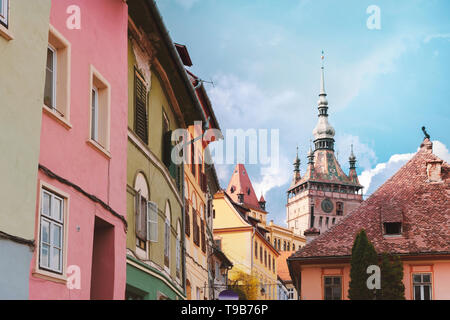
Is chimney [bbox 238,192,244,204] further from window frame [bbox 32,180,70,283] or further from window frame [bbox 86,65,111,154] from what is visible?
window frame [bbox 32,180,70,283]

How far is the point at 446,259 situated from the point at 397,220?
306cm

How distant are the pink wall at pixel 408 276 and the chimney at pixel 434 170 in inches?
223

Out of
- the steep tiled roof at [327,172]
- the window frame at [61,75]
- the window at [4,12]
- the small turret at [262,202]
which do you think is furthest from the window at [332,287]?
the steep tiled roof at [327,172]

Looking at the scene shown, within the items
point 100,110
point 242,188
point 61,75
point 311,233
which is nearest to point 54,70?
point 61,75

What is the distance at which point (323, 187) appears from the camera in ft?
602

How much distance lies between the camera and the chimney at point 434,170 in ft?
128

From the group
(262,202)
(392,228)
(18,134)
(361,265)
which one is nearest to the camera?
(18,134)

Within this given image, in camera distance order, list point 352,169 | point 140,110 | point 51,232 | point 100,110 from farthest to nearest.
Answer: point 352,169 < point 140,110 < point 100,110 < point 51,232

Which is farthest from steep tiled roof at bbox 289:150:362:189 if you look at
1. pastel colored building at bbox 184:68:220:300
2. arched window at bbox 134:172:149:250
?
arched window at bbox 134:172:149:250

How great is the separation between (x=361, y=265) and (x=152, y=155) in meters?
17.8

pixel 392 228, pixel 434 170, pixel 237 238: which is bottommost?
pixel 392 228

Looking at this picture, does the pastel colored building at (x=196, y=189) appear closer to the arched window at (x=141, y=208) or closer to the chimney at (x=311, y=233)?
the arched window at (x=141, y=208)

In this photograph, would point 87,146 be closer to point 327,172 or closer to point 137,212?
point 137,212

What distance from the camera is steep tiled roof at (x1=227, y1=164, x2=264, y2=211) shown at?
444ft
